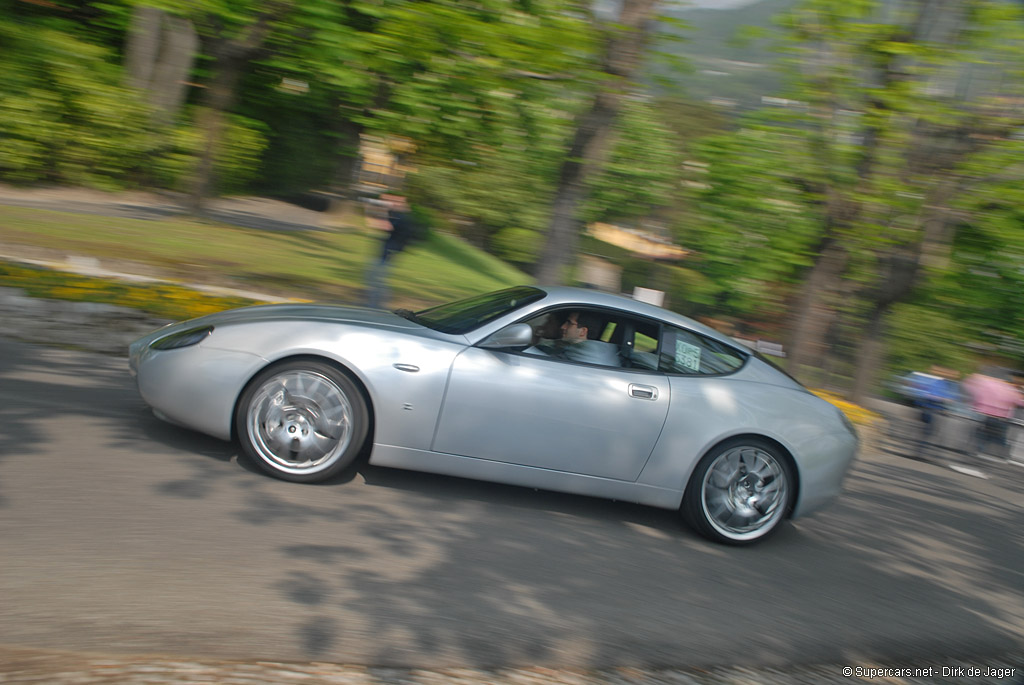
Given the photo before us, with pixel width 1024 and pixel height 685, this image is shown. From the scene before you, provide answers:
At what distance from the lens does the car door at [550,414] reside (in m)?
5.15

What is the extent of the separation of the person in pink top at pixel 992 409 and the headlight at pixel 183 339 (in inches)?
435

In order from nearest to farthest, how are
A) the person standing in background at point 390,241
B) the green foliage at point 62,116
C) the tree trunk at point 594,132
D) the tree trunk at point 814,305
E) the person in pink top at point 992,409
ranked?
the person standing in background at point 390,241 → the tree trunk at point 594,132 → the person in pink top at point 992,409 → the tree trunk at point 814,305 → the green foliage at point 62,116

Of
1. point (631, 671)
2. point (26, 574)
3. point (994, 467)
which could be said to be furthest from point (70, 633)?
point (994, 467)


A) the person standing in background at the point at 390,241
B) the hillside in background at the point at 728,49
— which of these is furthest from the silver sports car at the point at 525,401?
the hillside in background at the point at 728,49

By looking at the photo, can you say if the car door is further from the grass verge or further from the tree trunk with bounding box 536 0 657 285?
the tree trunk with bounding box 536 0 657 285

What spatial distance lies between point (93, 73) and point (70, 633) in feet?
60.8

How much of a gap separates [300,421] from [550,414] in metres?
1.46

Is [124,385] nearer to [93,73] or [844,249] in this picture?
[844,249]

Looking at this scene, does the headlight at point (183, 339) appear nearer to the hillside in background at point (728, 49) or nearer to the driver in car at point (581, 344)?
the driver in car at point (581, 344)

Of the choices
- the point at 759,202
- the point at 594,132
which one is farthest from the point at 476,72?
the point at 759,202

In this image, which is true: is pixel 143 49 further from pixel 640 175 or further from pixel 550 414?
pixel 640 175

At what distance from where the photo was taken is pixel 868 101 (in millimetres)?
13656

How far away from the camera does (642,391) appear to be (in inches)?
213

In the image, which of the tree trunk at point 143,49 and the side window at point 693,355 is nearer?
the side window at point 693,355
